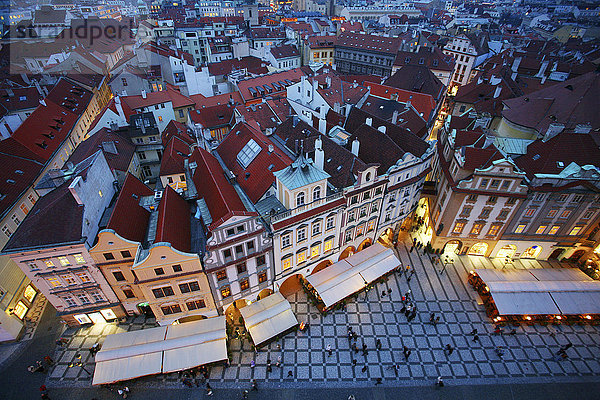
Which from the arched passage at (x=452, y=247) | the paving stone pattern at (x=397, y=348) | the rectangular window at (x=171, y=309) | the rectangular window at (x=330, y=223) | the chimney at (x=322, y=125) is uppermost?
the chimney at (x=322, y=125)

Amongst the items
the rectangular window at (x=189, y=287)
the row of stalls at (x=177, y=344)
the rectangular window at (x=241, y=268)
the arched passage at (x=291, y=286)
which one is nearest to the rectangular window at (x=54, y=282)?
the row of stalls at (x=177, y=344)

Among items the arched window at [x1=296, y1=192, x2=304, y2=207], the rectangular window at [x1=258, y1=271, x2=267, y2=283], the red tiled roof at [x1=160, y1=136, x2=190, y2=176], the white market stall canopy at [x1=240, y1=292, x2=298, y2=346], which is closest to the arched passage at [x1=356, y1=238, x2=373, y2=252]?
the white market stall canopy at [x1=240, y1=292, x2=298, y2=346]

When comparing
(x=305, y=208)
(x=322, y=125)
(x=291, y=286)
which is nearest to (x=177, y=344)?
(x=291, y=286)

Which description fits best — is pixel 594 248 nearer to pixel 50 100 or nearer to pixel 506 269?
pixel 506 269

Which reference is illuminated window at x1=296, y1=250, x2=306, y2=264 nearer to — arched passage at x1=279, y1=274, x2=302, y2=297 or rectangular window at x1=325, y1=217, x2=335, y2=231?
arched passage at x1=279, y1=274, x2=302, y2=297

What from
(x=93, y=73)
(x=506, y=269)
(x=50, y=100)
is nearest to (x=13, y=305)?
(x=50, y=100)

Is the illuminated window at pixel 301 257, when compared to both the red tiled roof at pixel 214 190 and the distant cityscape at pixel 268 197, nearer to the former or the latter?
the distant cityscape at pixel 268 197
